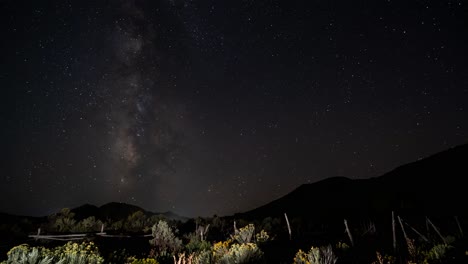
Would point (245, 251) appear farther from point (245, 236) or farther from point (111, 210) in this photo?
point (111, 210)

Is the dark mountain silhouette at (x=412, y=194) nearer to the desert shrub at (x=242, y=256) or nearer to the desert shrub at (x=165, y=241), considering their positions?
the desert shrub at (x=165, y=241)

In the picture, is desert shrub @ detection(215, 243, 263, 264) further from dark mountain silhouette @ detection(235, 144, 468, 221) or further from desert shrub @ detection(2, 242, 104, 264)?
dark mountain silhouette @ detection(235, 144, 468, 221)

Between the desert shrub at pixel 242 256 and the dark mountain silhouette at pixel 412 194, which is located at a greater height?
the dark mountain silhouette at pixel 412 194

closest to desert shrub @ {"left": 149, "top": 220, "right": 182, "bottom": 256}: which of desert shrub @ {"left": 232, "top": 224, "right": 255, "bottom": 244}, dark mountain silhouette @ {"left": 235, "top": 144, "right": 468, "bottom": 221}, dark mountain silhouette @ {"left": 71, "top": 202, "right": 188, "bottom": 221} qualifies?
desert shrub @ {"left": 232, "top": 224, "right": 255, "bottom": 244}

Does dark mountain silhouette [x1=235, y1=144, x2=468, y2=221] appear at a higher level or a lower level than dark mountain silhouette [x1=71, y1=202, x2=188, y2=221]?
lower

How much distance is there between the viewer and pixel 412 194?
39.8 metres

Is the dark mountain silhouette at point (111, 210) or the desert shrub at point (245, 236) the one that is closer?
the desert shrub at point (245, 236)

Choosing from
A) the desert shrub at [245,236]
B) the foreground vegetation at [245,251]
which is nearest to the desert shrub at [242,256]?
the foreground vegetation at [245,251]

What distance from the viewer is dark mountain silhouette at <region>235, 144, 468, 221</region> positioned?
30.1m

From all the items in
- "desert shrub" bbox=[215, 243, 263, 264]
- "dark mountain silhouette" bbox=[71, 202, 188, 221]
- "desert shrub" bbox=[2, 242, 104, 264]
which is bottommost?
"desert shrub" bbox=[215, 243, 263, 264]

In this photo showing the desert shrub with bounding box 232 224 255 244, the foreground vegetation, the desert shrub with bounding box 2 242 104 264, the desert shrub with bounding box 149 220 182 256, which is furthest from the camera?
the desert shrub with bounding box 232 224 255 244

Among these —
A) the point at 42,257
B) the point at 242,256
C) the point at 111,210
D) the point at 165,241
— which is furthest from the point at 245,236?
the point at 111,210

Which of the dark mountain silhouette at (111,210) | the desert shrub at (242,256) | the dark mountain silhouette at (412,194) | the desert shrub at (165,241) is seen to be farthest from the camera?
the dark mountain silhouette at (111,210)

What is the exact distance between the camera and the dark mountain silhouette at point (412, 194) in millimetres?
30125
